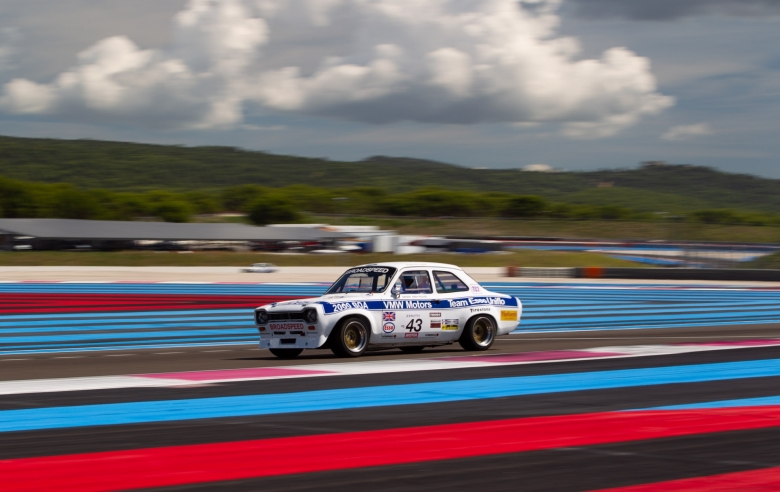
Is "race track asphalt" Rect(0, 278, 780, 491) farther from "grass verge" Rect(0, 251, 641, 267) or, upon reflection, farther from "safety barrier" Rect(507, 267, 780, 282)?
"grass verge" Rect(0, 251, 641, 267)

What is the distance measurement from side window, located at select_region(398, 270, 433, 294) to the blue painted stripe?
3.25 m

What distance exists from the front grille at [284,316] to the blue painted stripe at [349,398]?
296 cm

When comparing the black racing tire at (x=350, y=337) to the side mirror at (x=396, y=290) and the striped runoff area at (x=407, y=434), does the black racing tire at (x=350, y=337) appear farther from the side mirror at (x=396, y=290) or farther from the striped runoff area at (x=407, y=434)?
the striped runoff area at (x=407, y=434)

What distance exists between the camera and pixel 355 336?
12.0 metres

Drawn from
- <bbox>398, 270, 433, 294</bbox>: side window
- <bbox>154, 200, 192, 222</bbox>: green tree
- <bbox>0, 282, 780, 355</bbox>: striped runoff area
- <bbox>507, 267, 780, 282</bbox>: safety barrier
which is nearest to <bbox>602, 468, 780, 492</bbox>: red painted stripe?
<bbox>398, 270, 433, 294</bbox>: side window

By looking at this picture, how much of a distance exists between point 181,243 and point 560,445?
228 feet

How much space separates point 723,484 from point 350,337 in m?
7.31

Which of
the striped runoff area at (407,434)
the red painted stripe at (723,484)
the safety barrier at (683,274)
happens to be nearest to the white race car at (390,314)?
the striped runoff area at (407,434)

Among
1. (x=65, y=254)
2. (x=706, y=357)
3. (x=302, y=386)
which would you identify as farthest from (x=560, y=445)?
(x=65, y=254)

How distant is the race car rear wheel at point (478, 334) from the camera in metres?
13.1

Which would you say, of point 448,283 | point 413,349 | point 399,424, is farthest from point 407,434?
point 413,349

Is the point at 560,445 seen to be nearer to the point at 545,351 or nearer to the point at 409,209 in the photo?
the point at 545,351

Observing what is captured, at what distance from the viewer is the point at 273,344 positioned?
12.0m

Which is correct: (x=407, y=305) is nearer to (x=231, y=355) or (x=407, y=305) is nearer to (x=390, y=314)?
(x=390, y=314)
